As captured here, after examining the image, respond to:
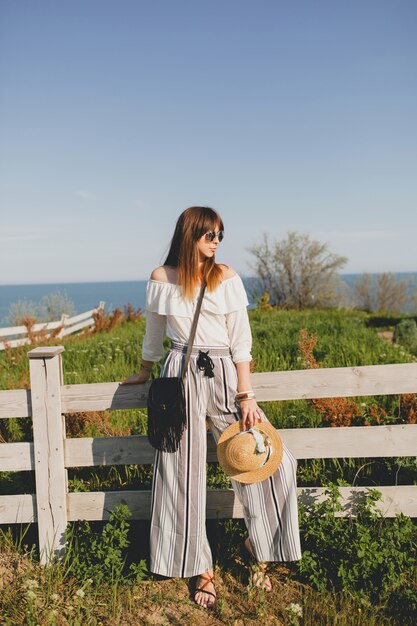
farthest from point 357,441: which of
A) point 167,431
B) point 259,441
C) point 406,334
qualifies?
point 406,334

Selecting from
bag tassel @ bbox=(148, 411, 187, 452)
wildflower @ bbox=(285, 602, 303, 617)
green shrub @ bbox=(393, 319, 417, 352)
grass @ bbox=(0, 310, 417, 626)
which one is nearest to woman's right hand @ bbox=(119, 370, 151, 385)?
bag tassel @ bbox=(148, 411, 187, 452)

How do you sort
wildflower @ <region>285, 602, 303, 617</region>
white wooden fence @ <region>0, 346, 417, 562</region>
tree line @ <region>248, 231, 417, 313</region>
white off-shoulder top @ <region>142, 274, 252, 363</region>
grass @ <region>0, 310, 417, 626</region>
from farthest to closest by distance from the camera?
tree line @ <region>248, 231, 417, 313</region> → white wooden fence @ <region>0, 346, 417, 562</region> → white off-shoulder top @ <region>142, 274, 252, 363</region> → grass @ <region>0, 310, 417, 626</region> → wildflower @ <region>285, 602, 303, 617</region>

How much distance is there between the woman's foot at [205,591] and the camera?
9.55ft

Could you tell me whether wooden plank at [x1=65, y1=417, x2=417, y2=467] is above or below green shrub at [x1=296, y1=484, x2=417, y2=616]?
above

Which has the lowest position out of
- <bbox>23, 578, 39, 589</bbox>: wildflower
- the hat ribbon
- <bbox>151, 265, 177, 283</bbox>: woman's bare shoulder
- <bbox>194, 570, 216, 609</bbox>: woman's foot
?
<bbox>194, 570, 216, 609</bbox>: woman's foot

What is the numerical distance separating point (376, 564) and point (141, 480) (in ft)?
6.06

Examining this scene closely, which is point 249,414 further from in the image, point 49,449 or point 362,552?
point 49,449

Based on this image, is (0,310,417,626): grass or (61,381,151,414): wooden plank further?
(61,381,151,414): wooden plank

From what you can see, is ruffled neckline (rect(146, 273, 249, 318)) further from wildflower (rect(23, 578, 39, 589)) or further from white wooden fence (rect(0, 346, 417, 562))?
wildflower (rect(23, 578, 39, 589))

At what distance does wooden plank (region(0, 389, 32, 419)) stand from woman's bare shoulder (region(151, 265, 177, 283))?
3.80 feet

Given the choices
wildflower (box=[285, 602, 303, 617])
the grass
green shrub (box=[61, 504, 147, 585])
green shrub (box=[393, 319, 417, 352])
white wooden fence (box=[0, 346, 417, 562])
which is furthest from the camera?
green shrub (box=[393, 319, 417, 352])

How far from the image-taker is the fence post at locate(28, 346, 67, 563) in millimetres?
3191

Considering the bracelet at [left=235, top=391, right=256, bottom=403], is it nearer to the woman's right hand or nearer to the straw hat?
the straw hat

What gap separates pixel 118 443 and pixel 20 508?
790mm
